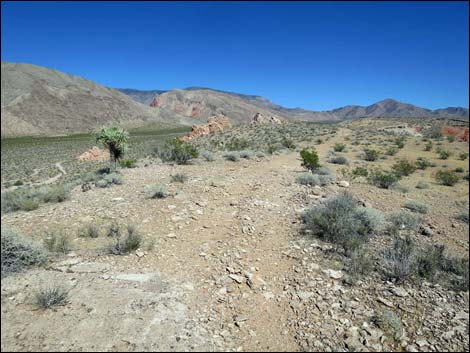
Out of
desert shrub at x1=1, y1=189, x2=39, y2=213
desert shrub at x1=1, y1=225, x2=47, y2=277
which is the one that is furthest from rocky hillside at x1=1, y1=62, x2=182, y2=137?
desert shrub at x1=1, y1=225, x2=47, y2=277

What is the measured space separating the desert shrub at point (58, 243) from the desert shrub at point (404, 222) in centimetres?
672

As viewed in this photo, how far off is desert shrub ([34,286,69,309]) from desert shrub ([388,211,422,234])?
6.57 meters

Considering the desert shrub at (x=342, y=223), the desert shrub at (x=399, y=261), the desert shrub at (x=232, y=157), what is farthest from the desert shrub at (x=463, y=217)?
the desert shrub at (x=232, y=157)

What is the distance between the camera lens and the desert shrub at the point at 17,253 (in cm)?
378

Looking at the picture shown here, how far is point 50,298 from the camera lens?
3.49 metres

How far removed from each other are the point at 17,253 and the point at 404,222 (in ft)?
25.9

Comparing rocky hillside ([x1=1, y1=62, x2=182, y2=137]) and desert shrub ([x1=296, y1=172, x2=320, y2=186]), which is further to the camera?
rocky hillside ([x1=1, y1=62, x2=182, y2=137])

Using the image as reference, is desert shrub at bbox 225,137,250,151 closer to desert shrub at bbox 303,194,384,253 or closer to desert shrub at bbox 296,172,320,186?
desert shrub at bbox 296,172,320,186

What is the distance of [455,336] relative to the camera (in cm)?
391

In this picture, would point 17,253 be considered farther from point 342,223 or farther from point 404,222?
point 404,222

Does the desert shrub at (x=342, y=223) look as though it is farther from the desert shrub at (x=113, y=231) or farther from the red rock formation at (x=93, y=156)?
the red rock formation at (x=93, y=156)

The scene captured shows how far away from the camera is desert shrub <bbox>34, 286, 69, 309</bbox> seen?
136 inches

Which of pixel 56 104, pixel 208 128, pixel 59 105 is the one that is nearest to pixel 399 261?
pixel 208 128

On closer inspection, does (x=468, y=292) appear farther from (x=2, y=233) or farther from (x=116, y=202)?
(x=116, y=202)
